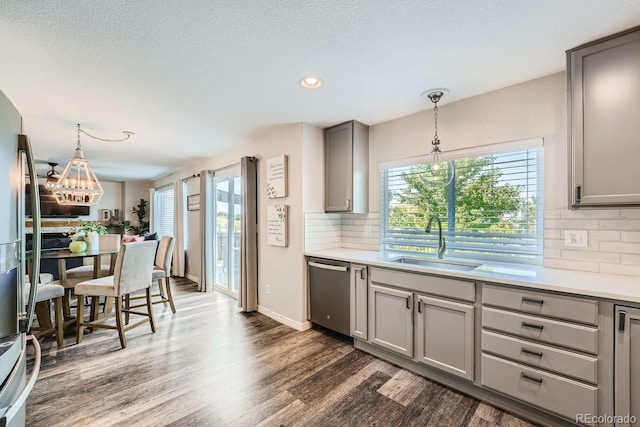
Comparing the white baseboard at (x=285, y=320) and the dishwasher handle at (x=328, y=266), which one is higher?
the dishwasher handle at (x=328, y=266)

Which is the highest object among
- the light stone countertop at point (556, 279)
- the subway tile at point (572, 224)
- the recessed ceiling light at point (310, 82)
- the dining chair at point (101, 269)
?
the recessed ceiling light at point (310, 82)

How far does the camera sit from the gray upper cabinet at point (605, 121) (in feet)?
5.27

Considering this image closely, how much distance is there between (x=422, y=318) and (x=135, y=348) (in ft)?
8.68

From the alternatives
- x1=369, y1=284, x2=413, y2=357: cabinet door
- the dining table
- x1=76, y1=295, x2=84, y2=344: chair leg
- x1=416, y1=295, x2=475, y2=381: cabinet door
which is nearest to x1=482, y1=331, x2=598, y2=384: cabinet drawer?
x1=416, y1=295, x2=475, y2=381: cabinet door

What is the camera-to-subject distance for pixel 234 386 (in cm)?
209

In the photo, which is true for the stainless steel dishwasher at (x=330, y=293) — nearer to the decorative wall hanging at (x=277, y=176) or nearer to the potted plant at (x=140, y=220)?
the decorative wall hanging at (x=277, y=176)

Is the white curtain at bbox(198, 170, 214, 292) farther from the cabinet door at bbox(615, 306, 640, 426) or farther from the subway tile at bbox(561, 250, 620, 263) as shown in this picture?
the cabinet door at bbox(615, 306, 640, 426)

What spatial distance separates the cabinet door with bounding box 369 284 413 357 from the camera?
88.7 inches

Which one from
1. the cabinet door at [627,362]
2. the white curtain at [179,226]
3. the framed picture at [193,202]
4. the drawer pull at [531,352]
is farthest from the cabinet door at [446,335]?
the white curtain at [179,226]

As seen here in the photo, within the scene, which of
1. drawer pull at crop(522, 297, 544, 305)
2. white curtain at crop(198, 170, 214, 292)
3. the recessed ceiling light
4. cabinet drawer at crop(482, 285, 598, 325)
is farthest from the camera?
white curtain at crop(198, 170, 214, 292)

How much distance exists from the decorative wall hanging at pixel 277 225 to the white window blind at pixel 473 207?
1.13 m

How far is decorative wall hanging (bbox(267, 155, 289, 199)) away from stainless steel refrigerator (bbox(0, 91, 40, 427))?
2194 millimetres

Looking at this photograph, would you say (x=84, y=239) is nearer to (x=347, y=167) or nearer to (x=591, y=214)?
(x=347, y=167)

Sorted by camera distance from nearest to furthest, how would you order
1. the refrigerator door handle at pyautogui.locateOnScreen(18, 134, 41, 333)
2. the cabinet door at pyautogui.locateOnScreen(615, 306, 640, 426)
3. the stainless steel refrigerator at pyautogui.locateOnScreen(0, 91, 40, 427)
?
the stainless steel refrigerator at pyautogui.locateOnScreen(0, 91, 40, 427)
the refrigerator door handle at pyautogui.locateOnScreen(18, 134, 41, 333)
the cabinet door at pyautogui.locateOnScreen(615, 306, 640, 426)
